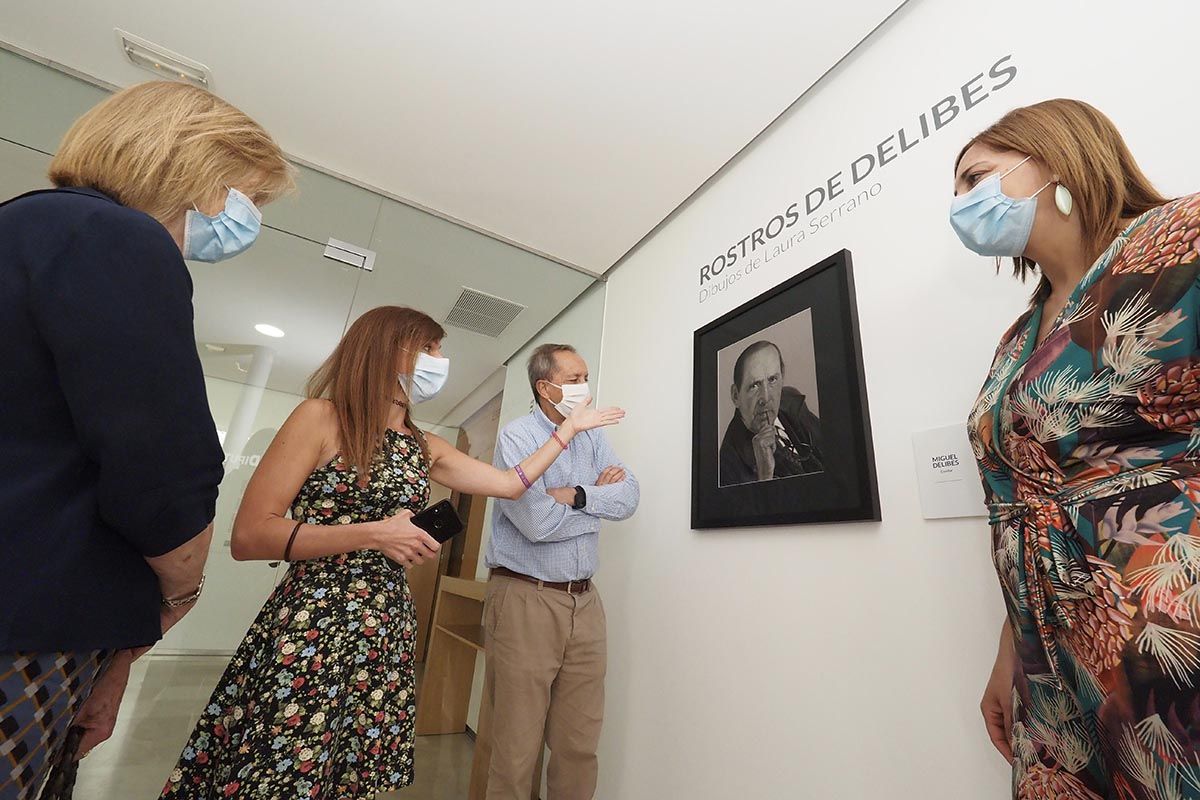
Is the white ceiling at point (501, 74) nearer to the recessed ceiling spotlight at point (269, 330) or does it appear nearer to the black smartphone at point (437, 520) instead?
the recessed ceiling spotlight at point (269, 330)

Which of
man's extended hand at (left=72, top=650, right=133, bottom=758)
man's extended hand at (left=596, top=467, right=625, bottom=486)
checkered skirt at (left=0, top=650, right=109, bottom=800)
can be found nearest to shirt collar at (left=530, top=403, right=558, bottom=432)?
man's extended hand at (left=596, top=467, right=625, bottom=486)

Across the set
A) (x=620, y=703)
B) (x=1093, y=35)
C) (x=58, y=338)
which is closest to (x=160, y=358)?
(x=58, y=338)

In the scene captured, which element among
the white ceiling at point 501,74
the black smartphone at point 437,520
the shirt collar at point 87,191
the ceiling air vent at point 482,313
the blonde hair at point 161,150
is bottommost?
the black smartphone at point 437,520

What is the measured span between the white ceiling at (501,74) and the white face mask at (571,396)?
1.09m

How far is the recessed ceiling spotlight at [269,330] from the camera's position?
2375 mm

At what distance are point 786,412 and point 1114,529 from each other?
1.12m

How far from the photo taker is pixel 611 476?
217 centimetres

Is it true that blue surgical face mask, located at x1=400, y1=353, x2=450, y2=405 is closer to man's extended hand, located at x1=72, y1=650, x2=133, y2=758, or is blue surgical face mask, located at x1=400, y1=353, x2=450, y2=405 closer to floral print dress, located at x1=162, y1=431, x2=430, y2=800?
floral print dress, located at x1=162, y1=431, x2=430, y2=800

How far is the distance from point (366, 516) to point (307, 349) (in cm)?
147

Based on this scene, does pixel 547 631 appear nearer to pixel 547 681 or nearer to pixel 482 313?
pixel 547 681

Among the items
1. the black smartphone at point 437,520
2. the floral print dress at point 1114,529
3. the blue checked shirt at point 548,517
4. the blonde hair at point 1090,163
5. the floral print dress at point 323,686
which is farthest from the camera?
the blue checked shirt at point 548,517

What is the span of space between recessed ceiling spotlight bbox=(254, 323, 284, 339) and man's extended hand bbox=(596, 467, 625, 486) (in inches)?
63.0

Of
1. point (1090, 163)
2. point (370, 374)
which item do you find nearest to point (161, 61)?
point (370, 374)

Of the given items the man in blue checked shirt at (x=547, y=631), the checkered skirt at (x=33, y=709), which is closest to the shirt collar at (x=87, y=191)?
the checkered skirt at (x=33, y=709)
